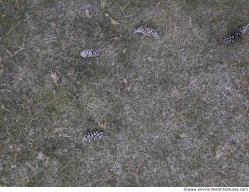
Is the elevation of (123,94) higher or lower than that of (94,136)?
higher

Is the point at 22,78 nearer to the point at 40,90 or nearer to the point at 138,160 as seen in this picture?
the point at 40,90

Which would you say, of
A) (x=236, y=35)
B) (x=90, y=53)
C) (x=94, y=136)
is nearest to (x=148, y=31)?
(x=90, y=53)

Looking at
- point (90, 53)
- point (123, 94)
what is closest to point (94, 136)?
point (123, 94)

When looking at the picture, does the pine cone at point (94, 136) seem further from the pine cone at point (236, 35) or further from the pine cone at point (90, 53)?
the pine cone at point (236, 35)

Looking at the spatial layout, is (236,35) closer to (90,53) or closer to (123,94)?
(123,94)

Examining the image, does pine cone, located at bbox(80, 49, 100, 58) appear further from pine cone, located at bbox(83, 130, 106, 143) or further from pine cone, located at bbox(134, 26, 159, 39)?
pine cone, located at bbox(83, 130, 106, 143)

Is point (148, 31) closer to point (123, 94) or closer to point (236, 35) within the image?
point (123, 94)

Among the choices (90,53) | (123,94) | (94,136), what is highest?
(90,53)
